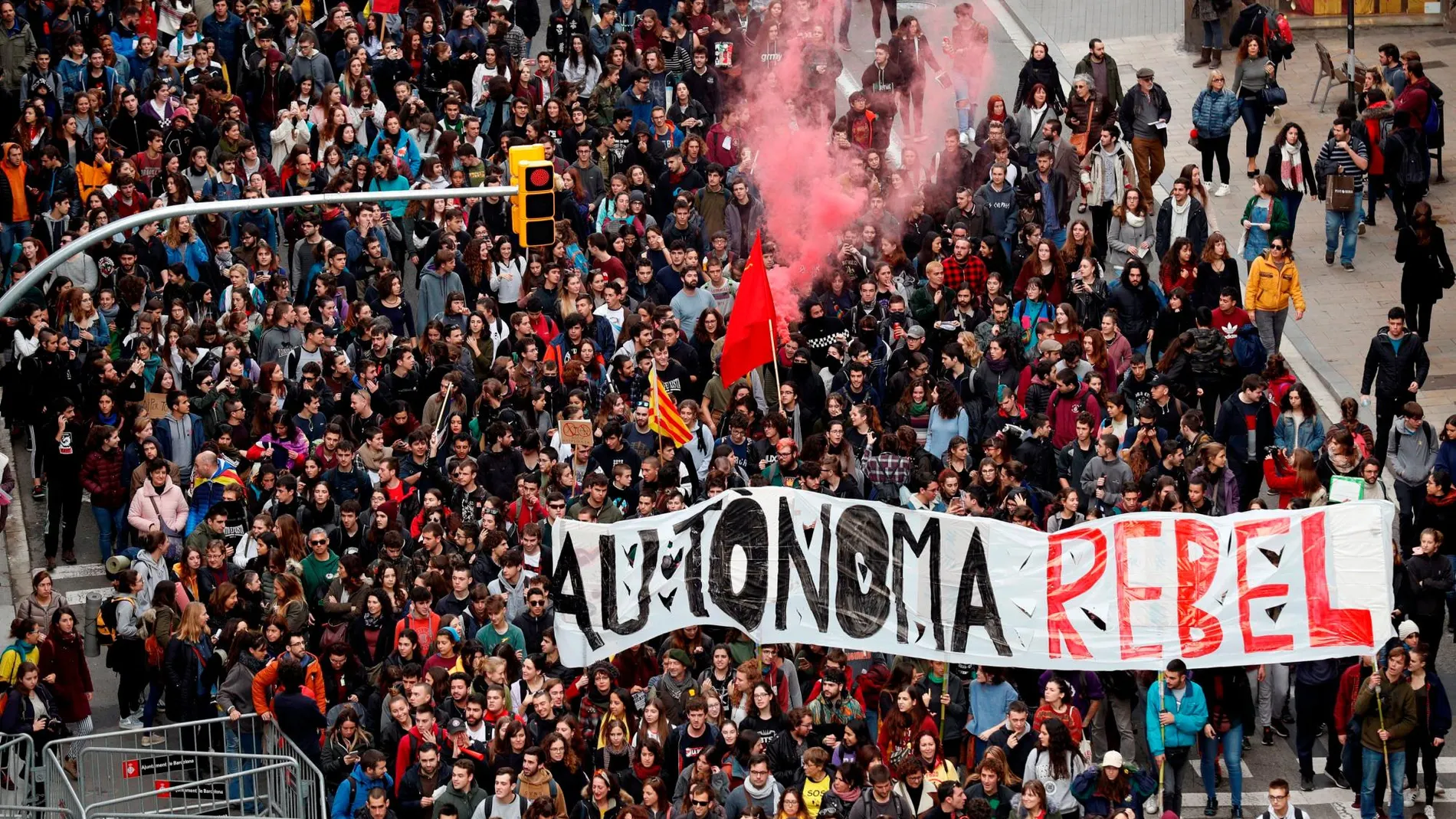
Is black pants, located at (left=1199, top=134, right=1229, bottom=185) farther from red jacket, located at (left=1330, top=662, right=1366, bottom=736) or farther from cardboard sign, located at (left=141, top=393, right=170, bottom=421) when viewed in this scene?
cardboard sign, located at (left=141, top=393, right=170, bottom=421)

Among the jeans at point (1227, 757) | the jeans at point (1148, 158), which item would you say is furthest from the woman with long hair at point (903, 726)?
the jeans at point (1148, 158)

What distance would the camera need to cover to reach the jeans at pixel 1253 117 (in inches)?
1239

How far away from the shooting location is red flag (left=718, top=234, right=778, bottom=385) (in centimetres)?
2505

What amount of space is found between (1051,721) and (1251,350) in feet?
21.0

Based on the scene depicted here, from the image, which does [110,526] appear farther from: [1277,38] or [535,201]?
[1277,38]

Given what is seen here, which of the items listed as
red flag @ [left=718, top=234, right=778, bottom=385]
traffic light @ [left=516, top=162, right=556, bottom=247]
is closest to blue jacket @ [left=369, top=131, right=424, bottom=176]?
red flag @ [left=718, top=234, right=778, bottom=385]

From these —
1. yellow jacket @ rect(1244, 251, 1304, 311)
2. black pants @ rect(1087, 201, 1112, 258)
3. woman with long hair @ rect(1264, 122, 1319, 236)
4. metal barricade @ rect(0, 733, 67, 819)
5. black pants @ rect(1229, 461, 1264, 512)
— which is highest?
woman with long hair @ rect(1264, 122, 1319, 236)

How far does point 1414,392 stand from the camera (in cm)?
2548

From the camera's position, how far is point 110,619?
75.8 ft

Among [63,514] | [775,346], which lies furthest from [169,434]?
[775,346]

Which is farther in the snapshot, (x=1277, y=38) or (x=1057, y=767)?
(x=1277, y=38)

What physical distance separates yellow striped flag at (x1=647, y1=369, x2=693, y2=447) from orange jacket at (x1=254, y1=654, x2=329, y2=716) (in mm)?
4056

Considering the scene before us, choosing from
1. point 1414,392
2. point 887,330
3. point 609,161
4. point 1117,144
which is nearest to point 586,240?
point 609,161

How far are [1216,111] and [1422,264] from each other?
13.1 feet
